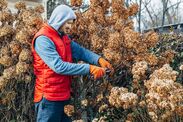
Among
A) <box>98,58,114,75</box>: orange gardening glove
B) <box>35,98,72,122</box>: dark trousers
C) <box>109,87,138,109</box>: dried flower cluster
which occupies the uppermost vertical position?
<box>98,58,114,75</box>: orange gardening glove

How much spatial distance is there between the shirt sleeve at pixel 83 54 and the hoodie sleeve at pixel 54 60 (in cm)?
43

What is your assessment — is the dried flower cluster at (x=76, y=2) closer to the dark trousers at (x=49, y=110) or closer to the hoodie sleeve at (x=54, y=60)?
the hoodie sleeve at (x=54, y=60)

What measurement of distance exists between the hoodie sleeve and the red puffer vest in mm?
90

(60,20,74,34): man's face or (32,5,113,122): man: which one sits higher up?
(60,20,74,34): man's face

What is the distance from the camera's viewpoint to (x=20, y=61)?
4.51 m

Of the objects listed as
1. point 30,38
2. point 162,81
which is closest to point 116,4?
point 30,38

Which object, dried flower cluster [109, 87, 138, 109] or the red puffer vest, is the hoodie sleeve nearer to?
the red puffer vest

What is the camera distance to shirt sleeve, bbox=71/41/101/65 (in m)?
4.38

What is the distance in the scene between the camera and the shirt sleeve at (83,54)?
172 inches

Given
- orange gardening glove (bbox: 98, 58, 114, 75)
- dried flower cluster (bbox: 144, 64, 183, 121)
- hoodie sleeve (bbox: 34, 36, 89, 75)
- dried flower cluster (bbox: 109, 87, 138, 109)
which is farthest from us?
orange gardening glove (bbox: 98, 58, 114, 75)

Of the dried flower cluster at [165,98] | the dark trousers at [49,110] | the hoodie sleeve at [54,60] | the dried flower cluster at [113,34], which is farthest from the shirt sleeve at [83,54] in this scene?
the dried flower cluster at [165,98]

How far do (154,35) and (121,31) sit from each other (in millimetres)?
376

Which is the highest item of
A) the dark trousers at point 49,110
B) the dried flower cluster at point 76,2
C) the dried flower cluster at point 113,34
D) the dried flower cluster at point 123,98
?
the dried flower cluster at point 76,2

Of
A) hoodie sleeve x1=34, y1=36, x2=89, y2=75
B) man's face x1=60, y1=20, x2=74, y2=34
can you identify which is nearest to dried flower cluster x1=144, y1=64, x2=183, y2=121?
hoodie sleeve x1=34, y1=36, x2=89, y2=75
